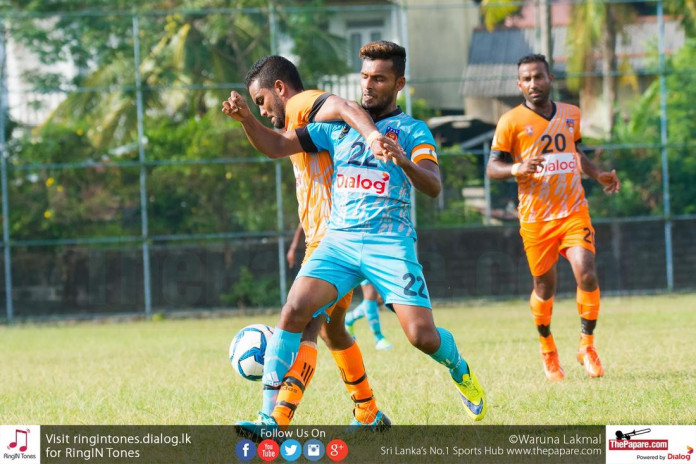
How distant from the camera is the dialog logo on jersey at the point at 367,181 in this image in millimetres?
5508

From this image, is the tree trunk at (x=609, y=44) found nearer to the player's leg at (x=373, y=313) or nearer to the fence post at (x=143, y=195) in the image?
the fence post at (x=143, y=195)

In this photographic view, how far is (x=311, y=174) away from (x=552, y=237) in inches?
116

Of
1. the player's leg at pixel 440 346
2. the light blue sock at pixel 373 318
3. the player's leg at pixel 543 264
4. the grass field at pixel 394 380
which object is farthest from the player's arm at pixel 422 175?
the light blue sock at pixel 373 318

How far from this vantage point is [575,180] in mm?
8383

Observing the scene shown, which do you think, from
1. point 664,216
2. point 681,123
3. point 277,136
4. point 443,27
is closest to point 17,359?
point 277,136

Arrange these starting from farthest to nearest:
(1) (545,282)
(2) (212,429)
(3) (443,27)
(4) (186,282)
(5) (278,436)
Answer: (3) (443,27) < (4) (186,282) < (1) (545,282) < (2) (212,429) < (5) (278,436)

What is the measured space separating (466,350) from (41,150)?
9952 millimetres

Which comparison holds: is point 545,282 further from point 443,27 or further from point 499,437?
point 443,27

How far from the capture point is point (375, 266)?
5.44 meters

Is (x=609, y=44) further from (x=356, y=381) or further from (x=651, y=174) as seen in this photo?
(x=356, y=381)

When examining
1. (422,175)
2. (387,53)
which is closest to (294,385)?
(422,175)

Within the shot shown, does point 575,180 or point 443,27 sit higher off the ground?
point 443,27

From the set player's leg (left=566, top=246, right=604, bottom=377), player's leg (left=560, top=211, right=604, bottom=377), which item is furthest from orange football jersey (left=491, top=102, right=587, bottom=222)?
player's leg (left=566, top=246, right=604, bottom=377)

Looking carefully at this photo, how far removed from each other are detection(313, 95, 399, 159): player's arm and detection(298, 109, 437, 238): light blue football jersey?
65mm
